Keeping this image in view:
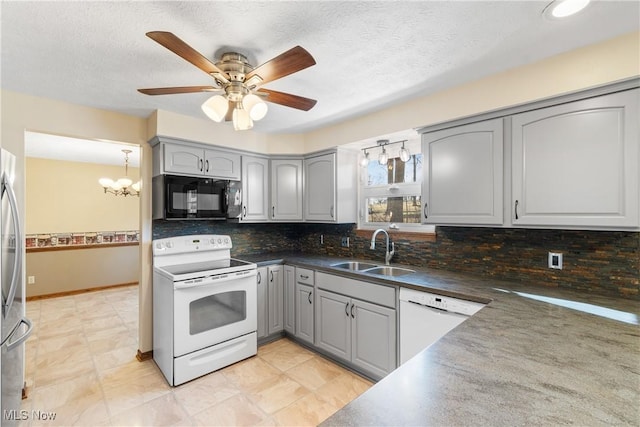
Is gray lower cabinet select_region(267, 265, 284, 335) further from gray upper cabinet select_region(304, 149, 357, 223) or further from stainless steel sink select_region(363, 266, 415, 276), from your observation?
stainless steel sink select_region(363, 266, 415, 276)

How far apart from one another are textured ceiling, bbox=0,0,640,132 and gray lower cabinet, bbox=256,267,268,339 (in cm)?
182

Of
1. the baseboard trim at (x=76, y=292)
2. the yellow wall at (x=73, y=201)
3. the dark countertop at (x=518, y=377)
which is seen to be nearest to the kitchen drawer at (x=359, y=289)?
the dark countertop at (x=518, y=377)

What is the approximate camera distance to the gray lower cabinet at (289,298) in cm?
305

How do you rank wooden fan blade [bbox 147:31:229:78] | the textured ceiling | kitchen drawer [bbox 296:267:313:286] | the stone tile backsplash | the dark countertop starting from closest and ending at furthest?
1. the dark countertop
2. wooden fan blade [bbox 147:31:229:78]
3. the textured ceiling
4. the stone tile backsplash
5. kitchen drawer [bbox 296:267:313:286]

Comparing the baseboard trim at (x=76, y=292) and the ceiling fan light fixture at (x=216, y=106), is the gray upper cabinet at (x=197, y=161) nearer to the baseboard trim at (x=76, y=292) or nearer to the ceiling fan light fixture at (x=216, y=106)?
the ceiling fan light fixture at (x=216, y=106)

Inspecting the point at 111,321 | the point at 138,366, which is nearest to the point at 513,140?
the point at 138,366

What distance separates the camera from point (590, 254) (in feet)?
6.02

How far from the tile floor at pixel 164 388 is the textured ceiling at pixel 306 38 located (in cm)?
236

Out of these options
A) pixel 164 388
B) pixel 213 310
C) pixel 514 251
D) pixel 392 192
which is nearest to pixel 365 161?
pixel 392 192

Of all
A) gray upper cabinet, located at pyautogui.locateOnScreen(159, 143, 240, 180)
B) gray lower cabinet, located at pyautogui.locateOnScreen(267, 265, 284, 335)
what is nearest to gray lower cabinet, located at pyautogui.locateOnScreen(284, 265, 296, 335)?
gray lower cabinet, located at pyautogui.locateOnScreen(267, 265, 284, 335)

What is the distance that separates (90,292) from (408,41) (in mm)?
6158

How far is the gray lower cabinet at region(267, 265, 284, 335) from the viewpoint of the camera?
10.0 ft

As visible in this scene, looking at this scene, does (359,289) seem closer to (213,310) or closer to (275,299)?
(275,299)

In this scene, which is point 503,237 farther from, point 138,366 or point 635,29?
point 138,366
